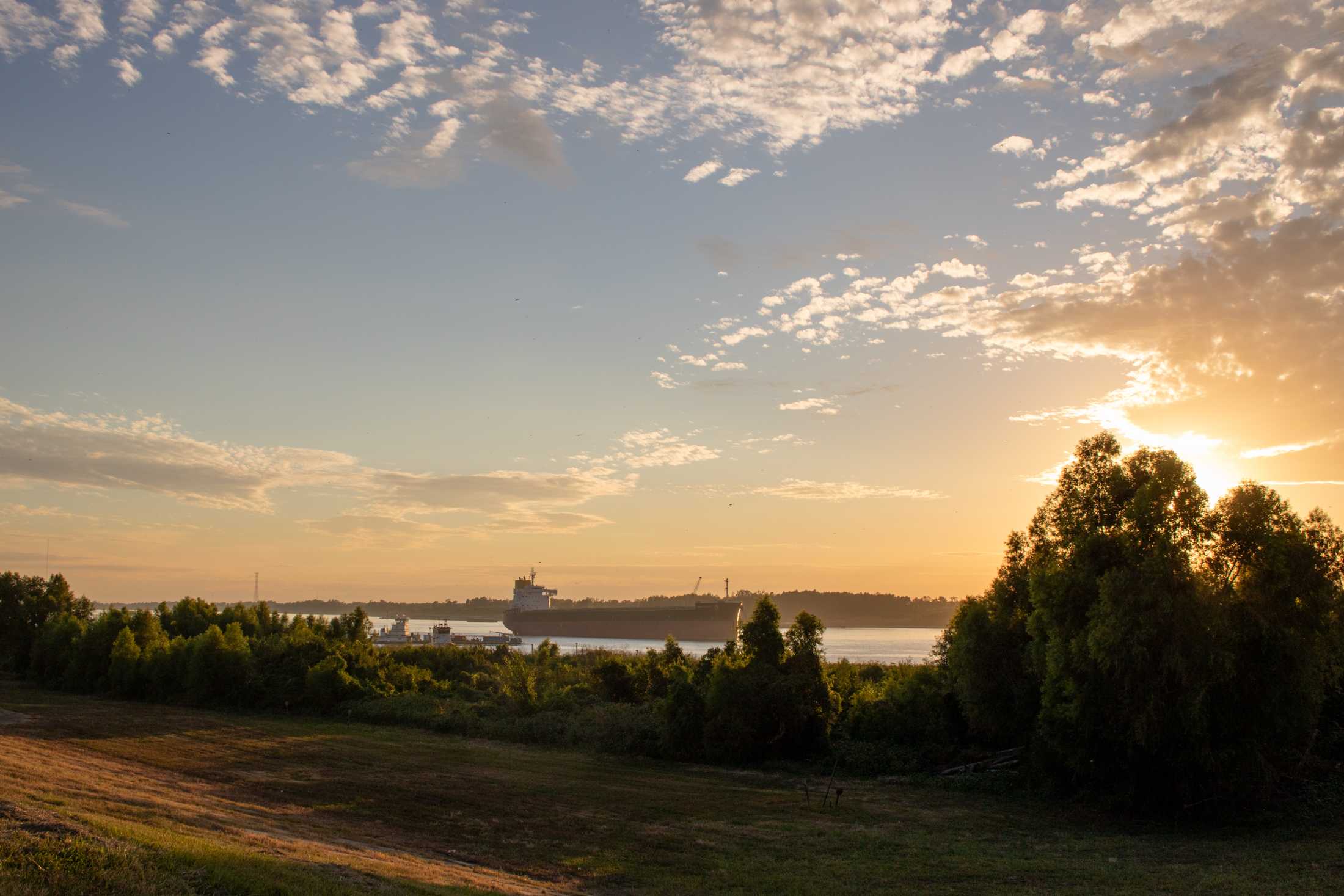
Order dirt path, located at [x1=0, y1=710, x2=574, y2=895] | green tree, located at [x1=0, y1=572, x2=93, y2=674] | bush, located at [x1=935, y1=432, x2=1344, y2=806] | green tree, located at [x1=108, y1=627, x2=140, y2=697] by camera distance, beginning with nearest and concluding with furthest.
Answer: dirt path, located at [x1=0, y1=710, x2=574, y2=895] < bush, located at [x1=935, y1=432, x2=1344, y2=806] < green tree, located at [x1=108, y1=627, x2=140, y2=697] < green tree, located at [x1=0, y1=572, x2=93, y2=674]

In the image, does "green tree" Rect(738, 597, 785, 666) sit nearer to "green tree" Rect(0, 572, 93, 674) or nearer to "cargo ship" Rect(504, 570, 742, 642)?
"green tree" Rect(0, 572, 93, 674)

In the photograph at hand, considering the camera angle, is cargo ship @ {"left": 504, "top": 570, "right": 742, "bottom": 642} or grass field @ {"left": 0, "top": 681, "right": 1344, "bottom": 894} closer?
grass field @ {"left": 0, "top": 681, "right": 1344, "bottom": 894}

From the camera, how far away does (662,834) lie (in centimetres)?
1906

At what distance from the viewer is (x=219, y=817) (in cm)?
1723

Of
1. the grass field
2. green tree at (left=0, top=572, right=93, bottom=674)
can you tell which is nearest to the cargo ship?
green tree at (left=0, top=572, right=93, bottom=674)

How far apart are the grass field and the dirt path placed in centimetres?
9

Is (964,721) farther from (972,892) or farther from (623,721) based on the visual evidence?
(972,892)

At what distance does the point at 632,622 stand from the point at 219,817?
512 ft

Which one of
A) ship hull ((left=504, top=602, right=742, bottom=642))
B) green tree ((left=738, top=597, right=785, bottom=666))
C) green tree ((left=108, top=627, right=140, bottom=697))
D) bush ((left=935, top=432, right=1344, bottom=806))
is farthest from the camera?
ship hull ((left=504, top=602, right=742, bottom=642))

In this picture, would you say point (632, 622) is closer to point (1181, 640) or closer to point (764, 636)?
point (764, 636)

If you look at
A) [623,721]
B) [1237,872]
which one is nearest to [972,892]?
[1237,872]

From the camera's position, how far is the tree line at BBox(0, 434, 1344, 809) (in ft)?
67.1

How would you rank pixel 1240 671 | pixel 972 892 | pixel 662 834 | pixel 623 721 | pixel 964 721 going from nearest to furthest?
1. pixel 972 892
2. pixel 662 834
3. pixel 1240 671
4. pixel 964 721
5. pixel 623 721

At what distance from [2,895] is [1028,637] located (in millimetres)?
24676
